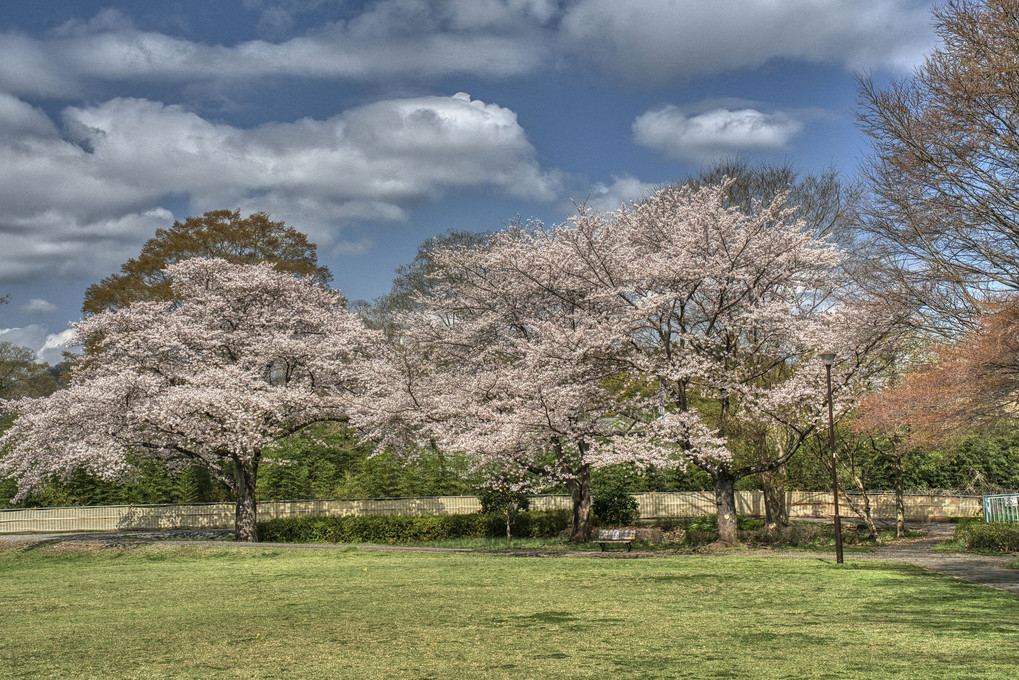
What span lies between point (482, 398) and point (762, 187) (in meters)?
16.0

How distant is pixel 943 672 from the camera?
22.9ft

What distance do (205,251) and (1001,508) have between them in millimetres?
35092

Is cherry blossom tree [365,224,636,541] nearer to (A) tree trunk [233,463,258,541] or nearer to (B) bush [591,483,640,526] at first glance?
(B) bush [591,483,640,526]

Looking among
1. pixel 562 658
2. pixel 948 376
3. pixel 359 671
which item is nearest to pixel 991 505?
pixel 948 376

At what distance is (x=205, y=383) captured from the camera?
962 inches

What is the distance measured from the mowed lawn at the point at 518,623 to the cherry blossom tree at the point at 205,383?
22.0 feet

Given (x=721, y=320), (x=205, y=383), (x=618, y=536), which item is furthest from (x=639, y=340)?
(x=205, y=383)

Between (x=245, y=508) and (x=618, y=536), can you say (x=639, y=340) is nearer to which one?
(x=618, y=536)

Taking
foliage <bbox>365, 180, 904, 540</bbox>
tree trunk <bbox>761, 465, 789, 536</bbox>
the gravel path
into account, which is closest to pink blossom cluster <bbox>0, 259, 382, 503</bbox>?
the gravel path

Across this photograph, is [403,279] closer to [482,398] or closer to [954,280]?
[482,398]

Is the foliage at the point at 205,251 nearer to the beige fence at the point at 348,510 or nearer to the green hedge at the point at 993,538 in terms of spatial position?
the beige fence at the point at 348,510

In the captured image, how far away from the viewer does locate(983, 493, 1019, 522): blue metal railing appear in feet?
75.4

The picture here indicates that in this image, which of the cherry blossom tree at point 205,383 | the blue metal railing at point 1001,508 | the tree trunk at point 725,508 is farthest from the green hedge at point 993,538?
the cherry blossom tree at point 205,383

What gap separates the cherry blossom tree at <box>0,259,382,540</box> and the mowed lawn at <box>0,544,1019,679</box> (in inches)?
264
